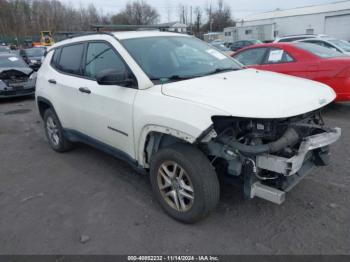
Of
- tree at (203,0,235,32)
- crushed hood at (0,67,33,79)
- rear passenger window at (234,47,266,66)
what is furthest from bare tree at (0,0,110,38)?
rear passenger window at (234,47,266,66)

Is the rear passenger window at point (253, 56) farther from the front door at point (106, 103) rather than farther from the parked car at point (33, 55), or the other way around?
the parked car at point (33, 55)

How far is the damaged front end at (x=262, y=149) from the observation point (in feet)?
8.43

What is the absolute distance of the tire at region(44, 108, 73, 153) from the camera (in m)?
4.93

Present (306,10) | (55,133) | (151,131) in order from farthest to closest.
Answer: (306,10) → (55,133) → (151,131)

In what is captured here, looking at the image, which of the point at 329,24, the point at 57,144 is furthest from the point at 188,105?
the point at 329,24

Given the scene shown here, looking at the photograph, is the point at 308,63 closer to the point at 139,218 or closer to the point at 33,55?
the point at 139,218

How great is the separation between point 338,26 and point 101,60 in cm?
4692

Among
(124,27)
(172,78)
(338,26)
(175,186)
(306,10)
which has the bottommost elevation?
(175,186)

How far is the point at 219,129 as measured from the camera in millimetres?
2811

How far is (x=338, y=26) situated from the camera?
42.1 metres

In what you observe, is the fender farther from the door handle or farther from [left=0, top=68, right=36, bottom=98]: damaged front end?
[left=0, top=68, right=36, bottom=98]: damaged front end

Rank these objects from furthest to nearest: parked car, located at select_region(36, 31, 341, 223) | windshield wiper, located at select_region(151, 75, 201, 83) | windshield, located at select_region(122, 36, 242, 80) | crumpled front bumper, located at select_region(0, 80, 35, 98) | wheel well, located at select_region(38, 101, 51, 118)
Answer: crumpled front bumper, located at select_region(0, 80, 35, 98) < wheel well, located at select_region(38, 101, 51, 118) < windshield, located at select_region(122, 36, 242, 80) < windshield wiper, located at select_region(151, 75, 201, 83) < parked car, located at select_region(36, 31, 341, 223)

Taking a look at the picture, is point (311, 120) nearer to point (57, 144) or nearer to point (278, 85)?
point (278, 85)

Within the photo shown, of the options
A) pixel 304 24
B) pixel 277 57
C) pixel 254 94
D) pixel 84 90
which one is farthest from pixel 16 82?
pixel 304 24
